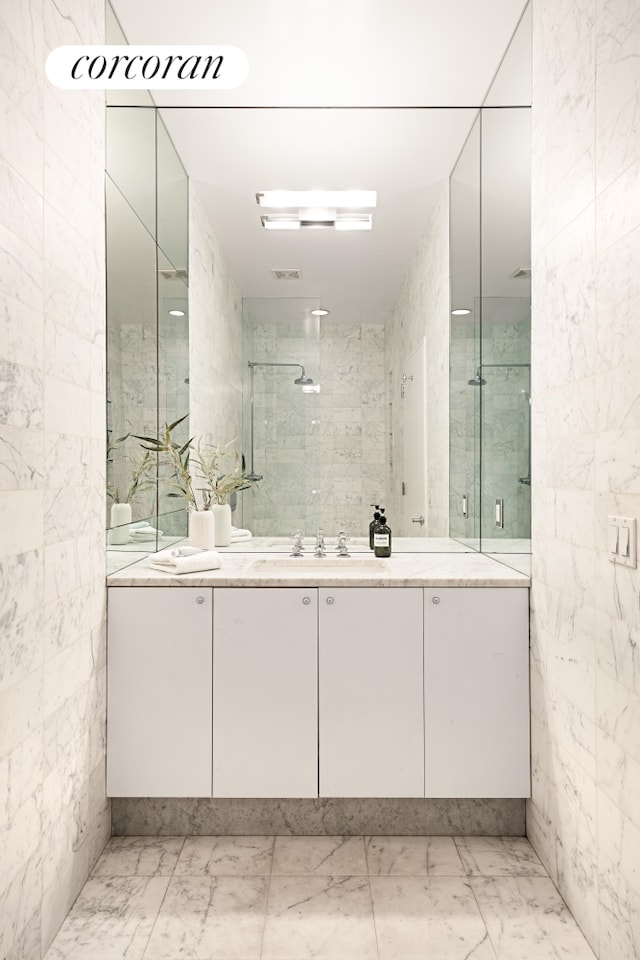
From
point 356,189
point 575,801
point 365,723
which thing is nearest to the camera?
point 575,801

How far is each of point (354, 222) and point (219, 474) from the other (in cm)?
116

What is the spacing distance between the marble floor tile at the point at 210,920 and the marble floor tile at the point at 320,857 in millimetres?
111

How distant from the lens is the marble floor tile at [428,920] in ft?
5.40

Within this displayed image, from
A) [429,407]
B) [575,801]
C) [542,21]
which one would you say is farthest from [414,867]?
[542,21]

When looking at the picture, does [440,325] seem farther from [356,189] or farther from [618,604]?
[618,604]

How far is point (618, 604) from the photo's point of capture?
148cm

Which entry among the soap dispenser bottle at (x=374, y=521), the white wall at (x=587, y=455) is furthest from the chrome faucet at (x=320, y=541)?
the white wall at (x=587, y=455)

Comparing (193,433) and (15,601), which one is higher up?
(193,433)

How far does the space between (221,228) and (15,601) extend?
71.0 inches

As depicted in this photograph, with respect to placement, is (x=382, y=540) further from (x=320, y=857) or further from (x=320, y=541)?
(x=320, y=857)

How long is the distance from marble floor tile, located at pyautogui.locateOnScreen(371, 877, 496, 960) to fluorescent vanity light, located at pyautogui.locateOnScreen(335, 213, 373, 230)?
2321 millimetres

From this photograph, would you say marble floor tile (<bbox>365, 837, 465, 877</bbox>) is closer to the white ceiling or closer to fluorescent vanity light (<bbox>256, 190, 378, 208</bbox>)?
the white ceiling

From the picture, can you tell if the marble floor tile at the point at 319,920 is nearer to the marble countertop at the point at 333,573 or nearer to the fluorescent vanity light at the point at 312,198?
the marble countertop at the point at 333,573

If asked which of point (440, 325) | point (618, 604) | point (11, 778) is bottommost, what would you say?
point (11, 778)
